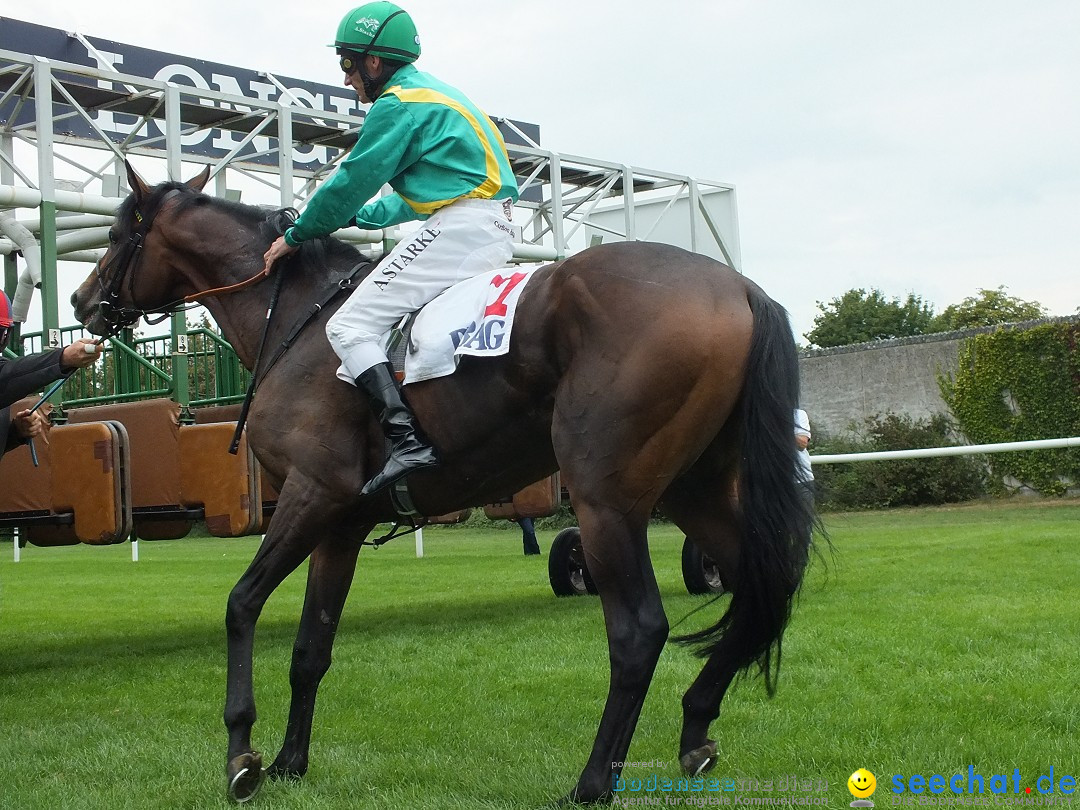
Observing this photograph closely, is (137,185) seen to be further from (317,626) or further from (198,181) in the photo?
(317,626)

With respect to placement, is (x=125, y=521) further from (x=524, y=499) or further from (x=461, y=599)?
(x=461, y=599)

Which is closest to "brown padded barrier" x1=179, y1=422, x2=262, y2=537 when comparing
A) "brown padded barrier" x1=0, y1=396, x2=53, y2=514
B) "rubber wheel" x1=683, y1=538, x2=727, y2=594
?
"brown padded barrier" x1=0, y1=396, x2=53, y2=514

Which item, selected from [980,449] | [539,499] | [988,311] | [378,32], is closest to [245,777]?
[378,32]

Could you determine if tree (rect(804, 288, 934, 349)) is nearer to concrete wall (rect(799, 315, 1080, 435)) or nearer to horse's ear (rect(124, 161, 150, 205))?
concrete wall (rect(799, 315, 1080, 435))

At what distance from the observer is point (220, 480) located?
262 inches

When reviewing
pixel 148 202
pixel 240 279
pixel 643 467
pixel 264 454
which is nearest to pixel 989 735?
pixel 643 467

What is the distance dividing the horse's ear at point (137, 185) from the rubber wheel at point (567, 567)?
17.1 ft

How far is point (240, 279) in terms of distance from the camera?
15.1ft

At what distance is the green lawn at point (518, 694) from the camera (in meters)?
3.60

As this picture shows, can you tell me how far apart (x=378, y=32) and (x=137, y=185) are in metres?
1.31

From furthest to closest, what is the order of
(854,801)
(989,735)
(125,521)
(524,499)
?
(524,499) → (125,521) → (989,735) → (854,801)

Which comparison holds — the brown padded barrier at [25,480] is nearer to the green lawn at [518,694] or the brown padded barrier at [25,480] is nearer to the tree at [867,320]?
the green lawn at [518,694]

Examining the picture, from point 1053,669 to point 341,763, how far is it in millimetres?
3008

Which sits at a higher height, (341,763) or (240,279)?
(240,279)
